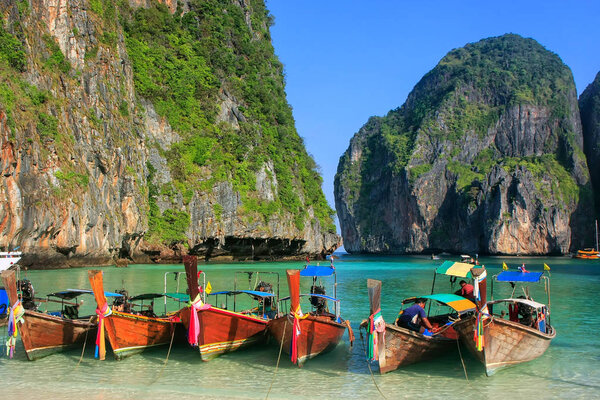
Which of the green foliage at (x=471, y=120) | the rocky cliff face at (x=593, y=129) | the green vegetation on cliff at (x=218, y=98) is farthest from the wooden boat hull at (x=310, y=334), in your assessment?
the rocky cliff face at (x=593, y=129)

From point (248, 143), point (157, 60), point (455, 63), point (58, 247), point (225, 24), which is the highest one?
point (455, 63)

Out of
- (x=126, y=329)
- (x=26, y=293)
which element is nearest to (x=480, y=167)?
(x=26, y=293)

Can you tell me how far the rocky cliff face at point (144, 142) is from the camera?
3441 centimetres

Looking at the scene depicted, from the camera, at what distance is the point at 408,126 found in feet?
488

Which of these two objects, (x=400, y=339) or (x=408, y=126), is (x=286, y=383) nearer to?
(x=400, y=339)

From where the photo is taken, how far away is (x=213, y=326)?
41.3ft

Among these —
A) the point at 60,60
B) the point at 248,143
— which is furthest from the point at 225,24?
the point at 60,60

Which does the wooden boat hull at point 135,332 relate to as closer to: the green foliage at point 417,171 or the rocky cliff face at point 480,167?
the rocky cliff face at point 480,167

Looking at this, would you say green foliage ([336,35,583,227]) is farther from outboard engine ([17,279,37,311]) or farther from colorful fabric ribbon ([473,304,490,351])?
outboard engine ([17,279,37,311])

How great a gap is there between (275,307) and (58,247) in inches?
1008

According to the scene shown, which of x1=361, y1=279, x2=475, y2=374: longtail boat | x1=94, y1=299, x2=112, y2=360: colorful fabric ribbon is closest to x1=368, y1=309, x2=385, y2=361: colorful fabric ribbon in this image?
x1=361, y1=279, x2=475, y2=374: longtail boat

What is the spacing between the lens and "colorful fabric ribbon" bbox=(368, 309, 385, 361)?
11328mm

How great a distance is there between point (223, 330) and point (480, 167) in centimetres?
11892

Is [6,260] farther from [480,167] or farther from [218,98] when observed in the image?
[480,167]
